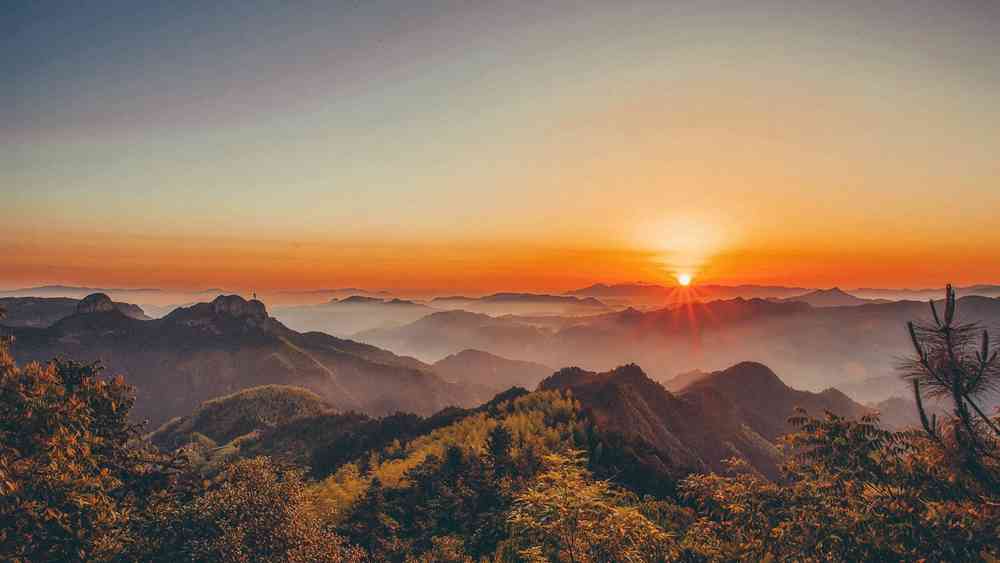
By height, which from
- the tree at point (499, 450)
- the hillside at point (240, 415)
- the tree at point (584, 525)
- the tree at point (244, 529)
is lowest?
the hillside at point (240, 415)

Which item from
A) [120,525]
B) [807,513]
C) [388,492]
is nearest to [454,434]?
[388,492]

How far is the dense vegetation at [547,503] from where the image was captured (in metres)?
9.32

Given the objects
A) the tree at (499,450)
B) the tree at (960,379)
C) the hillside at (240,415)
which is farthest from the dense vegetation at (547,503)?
the hillside at (240,415)

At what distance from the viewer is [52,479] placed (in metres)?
13.9

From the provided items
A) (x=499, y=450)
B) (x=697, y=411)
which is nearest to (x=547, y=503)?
(x=499, y=450)

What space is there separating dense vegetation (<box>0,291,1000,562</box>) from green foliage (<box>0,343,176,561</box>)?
0.06 meters

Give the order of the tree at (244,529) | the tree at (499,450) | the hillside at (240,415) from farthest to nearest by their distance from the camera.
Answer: the hillside at (240,415), the tree at (499,450), the tree at (244,529)

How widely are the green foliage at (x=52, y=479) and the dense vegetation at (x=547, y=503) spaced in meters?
0.06

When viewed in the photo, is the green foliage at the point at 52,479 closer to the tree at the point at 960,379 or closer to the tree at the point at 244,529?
the tree at the point at 244,529

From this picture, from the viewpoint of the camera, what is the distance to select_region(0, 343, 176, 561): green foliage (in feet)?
43.4

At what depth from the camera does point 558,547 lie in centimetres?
1239

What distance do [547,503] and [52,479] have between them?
15090 millimetres

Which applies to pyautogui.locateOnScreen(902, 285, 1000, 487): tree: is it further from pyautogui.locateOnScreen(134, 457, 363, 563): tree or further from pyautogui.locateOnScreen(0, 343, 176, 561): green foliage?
pyautogui.locateOnScreen(0, 343, 176, 561): green foliage

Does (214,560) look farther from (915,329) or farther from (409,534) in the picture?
(915,329)
